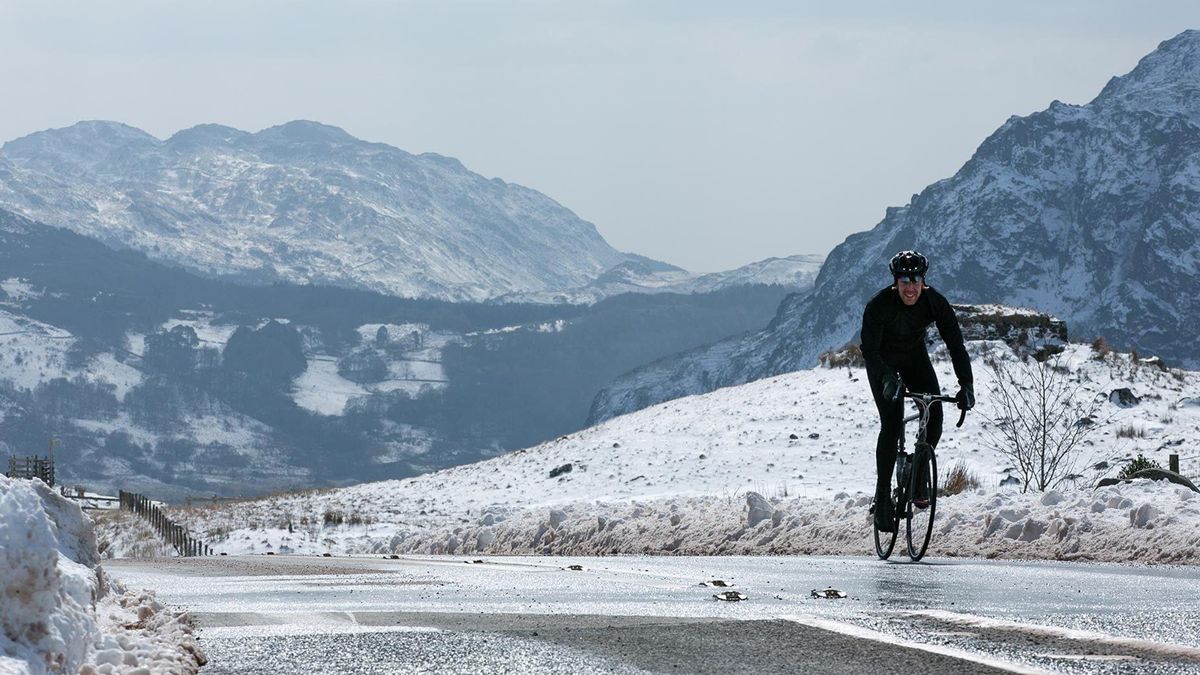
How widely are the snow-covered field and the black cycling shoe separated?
1.40 metres

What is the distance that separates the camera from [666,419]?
50094 millimetres

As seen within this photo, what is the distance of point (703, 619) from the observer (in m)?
7.74

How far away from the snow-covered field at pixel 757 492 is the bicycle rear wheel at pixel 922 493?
134cm

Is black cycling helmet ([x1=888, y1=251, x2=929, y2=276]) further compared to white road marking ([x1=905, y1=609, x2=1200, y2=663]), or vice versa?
black cycling helmet ([x1=888, y1=251, x2=929, y2=276])

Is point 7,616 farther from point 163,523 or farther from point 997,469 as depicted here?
point 163,523

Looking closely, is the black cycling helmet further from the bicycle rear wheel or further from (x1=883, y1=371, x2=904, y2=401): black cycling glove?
the bicycle rear wheel

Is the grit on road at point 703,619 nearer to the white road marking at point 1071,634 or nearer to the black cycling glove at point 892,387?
the white road marking at point 1071,634

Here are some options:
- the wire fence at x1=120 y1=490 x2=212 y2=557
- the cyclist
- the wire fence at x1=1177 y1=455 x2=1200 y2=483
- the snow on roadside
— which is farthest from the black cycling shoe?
the wire fence at x1=120 y1=490 x2=212 y2=557

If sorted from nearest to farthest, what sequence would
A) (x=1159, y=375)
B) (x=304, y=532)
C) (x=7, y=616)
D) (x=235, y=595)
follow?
(x=7, y=616) < (x=235, y=595) < (x=304, y=532) < (x=1159, y=375)

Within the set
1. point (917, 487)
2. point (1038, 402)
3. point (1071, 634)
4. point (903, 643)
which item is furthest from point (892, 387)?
point (1038, 402)

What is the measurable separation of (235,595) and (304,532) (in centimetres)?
2535

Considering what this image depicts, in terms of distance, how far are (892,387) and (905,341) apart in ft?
1.68

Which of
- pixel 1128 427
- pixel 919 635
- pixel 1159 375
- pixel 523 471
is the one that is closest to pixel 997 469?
pixel 1128 427

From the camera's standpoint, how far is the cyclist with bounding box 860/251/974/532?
12.4 metres
